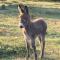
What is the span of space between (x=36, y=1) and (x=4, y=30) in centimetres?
2682

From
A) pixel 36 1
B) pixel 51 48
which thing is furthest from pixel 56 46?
pixel 36 1

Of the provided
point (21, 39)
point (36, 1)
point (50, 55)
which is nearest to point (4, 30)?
point (21, 39)

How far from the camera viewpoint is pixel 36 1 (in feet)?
150

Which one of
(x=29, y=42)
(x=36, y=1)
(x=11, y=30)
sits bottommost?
(x=36, y=1)

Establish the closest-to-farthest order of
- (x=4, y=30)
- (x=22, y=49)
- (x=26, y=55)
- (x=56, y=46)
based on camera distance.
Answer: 1. (x=26, y=55)
2. (x=22, y=49)
3. (x=56, y=46)
4. (x=4, y=30)

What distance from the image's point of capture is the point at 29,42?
12.1m

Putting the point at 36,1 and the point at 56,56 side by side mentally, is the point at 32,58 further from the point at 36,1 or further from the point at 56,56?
the point at 36,1

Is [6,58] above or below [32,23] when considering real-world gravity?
below

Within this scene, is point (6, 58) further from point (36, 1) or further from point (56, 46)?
point (36, 1)

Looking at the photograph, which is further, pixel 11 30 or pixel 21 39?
pixel 11 30

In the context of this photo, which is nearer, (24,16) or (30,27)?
→ (24,16)

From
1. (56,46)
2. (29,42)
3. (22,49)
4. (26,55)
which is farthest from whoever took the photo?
(56,46)

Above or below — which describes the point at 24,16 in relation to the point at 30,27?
above

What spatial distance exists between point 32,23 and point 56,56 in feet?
5.63
